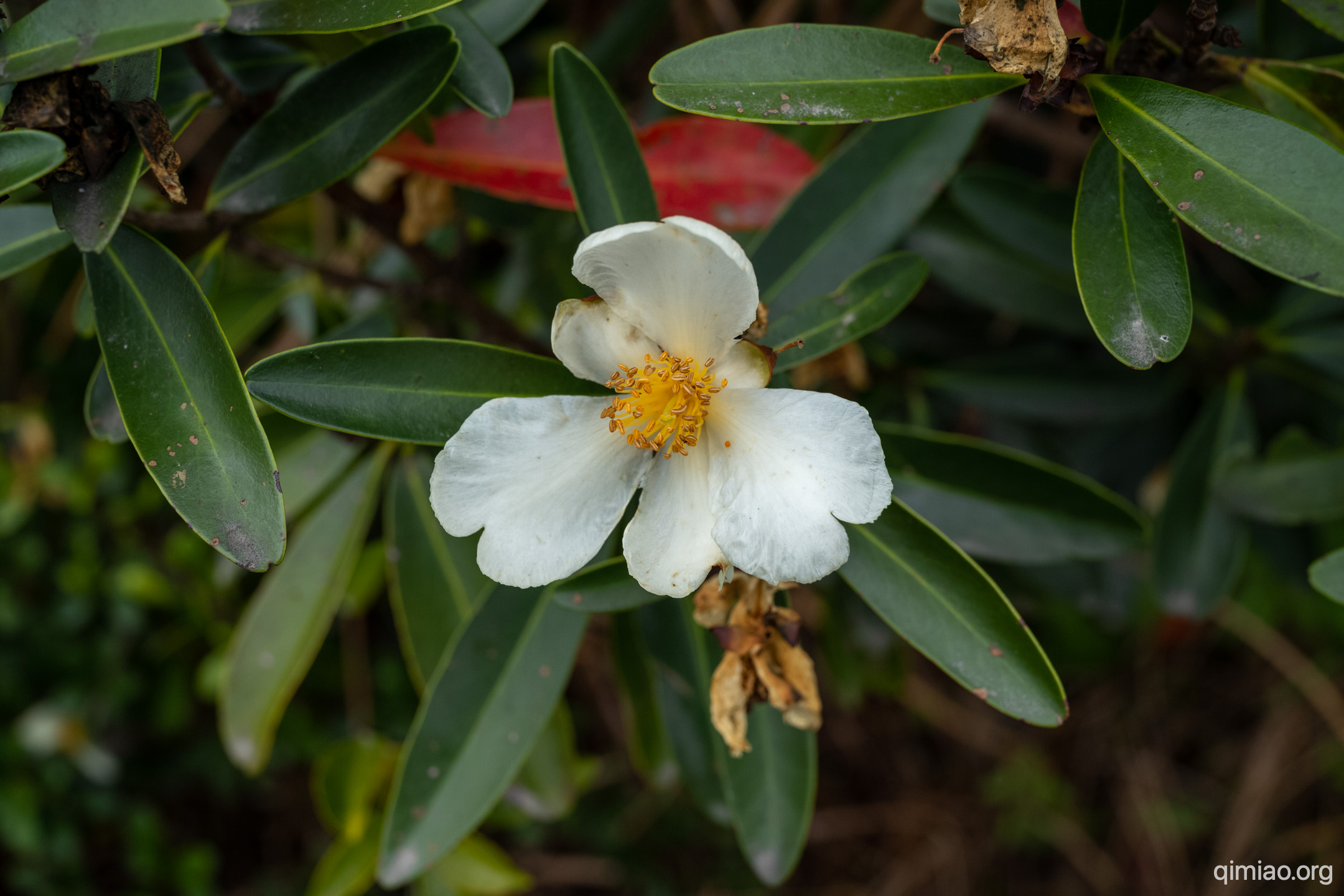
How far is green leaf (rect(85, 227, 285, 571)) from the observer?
0.71 metres

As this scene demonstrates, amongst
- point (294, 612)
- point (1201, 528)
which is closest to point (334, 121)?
point (294, 612)

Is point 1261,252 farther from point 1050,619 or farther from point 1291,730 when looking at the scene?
point 1291,730

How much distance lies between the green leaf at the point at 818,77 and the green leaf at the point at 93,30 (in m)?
0.33

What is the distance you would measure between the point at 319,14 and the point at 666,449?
19.3 inches

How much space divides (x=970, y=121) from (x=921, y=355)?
19.7 inches

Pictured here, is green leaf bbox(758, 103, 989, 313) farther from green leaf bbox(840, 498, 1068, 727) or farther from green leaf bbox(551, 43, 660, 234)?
green leaf bbox(840, 498, 1068, 727)

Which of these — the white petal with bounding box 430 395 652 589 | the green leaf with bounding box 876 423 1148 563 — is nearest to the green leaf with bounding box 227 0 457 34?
the white petal with bounding box 430 395 652 589

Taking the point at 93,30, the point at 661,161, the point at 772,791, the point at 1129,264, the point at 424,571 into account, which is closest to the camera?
the point at 93,30

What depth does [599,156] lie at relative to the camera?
2.89ft

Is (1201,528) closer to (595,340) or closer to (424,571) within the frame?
(595,340)

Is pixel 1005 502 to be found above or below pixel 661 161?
below

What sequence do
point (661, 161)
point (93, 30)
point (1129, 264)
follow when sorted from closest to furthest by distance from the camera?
point (93, 30) → point (1129, 264) → point (661, 161)

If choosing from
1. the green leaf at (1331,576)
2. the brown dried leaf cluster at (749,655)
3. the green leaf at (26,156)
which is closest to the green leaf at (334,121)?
the green leaf at (26,156)

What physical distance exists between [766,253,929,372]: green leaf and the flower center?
12cm
